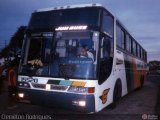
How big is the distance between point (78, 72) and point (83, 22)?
1589mm

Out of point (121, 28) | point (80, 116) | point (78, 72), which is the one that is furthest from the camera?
point (121, 28)

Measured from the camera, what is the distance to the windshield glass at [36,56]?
7719mm

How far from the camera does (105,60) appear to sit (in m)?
7.95

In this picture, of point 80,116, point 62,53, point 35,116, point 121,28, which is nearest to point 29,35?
point 62,53

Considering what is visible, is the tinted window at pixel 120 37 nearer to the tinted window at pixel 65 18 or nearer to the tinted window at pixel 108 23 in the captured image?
the tinted window at pixel 108 23

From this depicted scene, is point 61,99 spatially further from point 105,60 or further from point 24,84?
point 105,60

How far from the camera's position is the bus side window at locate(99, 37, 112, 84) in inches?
297

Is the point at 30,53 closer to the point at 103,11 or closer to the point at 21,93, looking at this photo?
the point at 21,93

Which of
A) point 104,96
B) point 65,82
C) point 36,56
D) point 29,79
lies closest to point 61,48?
point 36,56

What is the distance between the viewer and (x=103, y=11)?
318 inches

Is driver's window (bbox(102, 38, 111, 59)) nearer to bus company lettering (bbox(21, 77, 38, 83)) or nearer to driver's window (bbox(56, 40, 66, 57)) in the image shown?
driver's window (bbox(56, 40, 66, 57))

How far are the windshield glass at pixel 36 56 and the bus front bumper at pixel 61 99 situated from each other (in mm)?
593

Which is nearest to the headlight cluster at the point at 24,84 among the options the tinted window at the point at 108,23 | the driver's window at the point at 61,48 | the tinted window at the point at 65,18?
the driver's window at the point at 61,48

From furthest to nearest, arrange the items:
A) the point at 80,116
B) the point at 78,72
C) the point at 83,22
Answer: the point at 80,116 → the point at 83,22 → the point at 78,72
